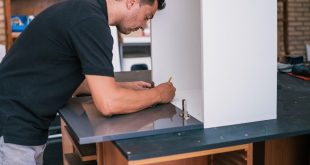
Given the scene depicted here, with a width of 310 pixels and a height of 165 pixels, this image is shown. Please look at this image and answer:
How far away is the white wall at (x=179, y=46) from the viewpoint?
5.56 ft

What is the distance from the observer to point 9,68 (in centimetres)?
137

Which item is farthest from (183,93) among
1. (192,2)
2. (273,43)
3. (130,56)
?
(130,56)

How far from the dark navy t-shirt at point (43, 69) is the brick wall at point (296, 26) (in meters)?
4.82

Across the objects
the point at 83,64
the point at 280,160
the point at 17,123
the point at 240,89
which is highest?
the point at 83,64

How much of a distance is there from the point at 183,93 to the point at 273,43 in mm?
540

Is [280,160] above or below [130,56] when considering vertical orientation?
below

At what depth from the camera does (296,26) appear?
5719 mm

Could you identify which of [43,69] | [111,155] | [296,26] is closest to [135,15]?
[43,69]

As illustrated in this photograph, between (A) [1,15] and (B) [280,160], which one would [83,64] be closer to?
(B) [280,160]

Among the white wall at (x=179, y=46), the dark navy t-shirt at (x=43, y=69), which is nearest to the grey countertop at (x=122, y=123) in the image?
the dark navy t-shirt at (x=43, y=69)

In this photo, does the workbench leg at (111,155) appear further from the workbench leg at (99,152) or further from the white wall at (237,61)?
the white wall at (237,61)

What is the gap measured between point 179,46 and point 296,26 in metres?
4.55

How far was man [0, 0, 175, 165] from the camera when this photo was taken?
1.20m

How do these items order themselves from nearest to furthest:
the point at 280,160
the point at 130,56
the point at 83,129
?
the point at 83,129 → the point at 280,160 → the point at 130,56
